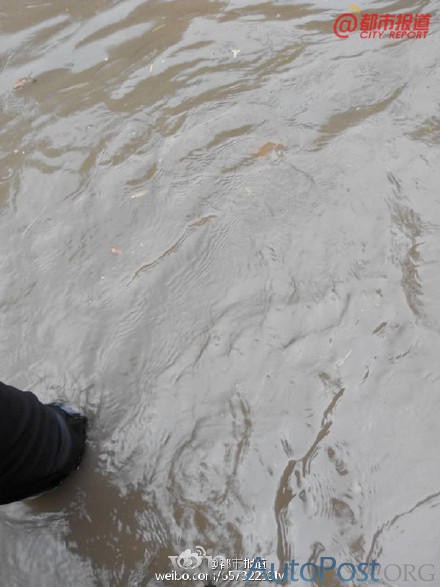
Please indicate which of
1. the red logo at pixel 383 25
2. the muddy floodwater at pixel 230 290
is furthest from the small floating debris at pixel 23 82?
the red logo at pixel 383 25

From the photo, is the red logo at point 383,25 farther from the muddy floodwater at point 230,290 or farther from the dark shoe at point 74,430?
the dark shoe at point 74,430

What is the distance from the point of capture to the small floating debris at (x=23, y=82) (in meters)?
3.35

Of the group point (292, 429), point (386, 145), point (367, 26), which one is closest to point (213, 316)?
point (292, 429)

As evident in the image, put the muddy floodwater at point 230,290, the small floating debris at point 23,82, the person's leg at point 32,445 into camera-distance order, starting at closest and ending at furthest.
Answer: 1. the person's leg at point 32,445
2. the muddy floodwater at point 230,290
3. the small floating debris at point 23,82

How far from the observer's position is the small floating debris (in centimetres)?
335

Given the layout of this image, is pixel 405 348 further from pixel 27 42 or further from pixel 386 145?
pixel 27 42

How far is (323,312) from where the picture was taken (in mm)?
2123

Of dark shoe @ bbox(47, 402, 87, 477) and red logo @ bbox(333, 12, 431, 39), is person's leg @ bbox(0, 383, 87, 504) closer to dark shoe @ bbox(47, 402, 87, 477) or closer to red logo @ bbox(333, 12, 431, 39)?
dark shoe @ bbox(47, 402, 87, 477)

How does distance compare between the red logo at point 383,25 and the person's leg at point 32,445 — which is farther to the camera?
the red logo at point 383,25

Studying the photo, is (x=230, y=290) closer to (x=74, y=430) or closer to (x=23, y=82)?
(x=74, y=430)

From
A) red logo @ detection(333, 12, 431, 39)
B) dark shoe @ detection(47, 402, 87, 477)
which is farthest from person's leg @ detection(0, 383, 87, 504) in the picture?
red logo @ detection(333, 12, 431, 39)

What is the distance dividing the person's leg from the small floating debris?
93.3 inches

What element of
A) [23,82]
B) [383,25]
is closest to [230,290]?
[383,25]

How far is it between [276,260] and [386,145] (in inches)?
34.2
